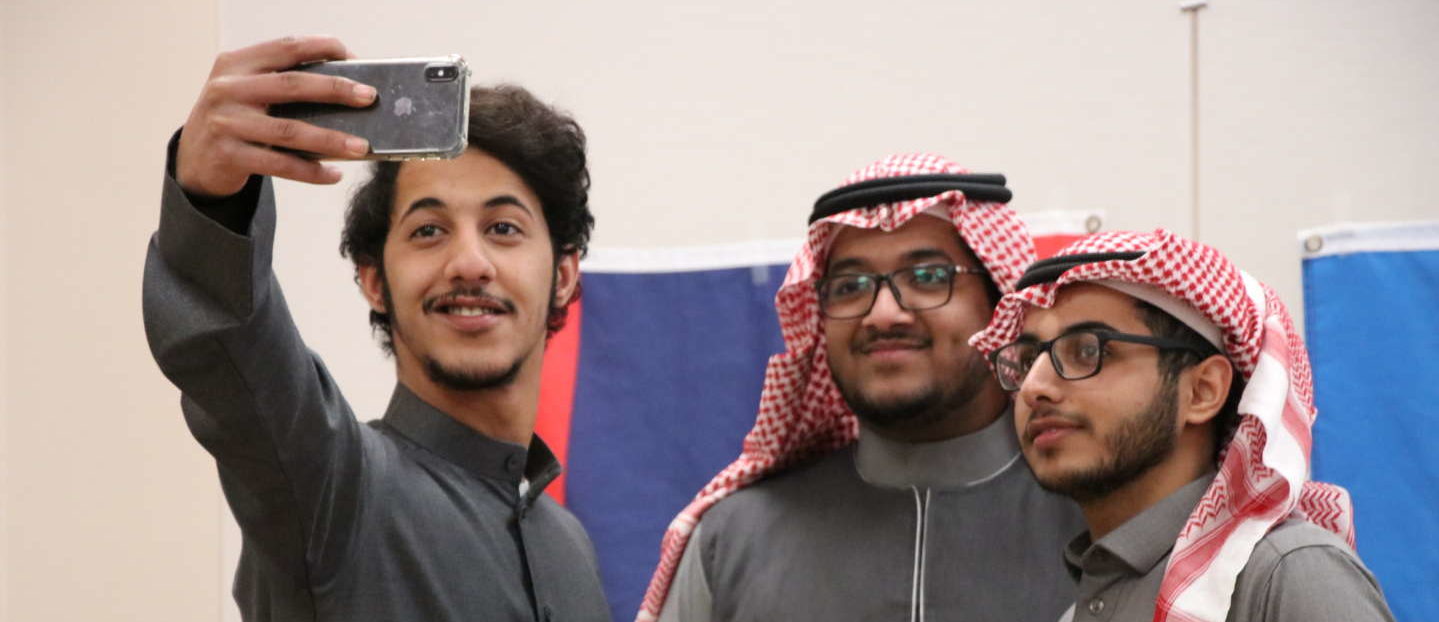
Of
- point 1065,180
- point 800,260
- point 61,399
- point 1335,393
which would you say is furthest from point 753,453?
point 61,399

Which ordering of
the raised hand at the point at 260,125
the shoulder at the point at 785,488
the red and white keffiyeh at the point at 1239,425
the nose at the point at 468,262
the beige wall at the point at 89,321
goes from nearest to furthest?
the raised hand at the point at 260,125
the red and white keffiyeh at the point at 1239,425
the nose at the point at 468,262
the shoulder at the point at 785,488
the beige wall at the point at 89,321

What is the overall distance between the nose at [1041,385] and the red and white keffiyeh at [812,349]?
37 centimetres

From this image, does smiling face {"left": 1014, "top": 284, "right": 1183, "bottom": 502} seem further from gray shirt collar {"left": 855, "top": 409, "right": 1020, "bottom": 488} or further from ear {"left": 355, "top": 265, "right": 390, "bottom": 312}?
ear {"left": 355, "top": 265, "right": 390, "bottom": 312}

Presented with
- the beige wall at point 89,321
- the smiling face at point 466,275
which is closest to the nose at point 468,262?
the smiling face at point 466,275

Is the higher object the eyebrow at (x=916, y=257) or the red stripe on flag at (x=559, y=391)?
the eyebrow at (x=916, y=257)

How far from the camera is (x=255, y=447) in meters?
1.59

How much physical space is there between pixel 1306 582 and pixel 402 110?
1.14 m

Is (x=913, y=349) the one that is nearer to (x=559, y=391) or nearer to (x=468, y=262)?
(x=468, y=262)

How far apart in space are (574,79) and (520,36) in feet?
0.56

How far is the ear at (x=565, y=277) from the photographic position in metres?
2.43

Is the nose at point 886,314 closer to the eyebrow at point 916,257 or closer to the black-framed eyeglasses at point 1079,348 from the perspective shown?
the eyebrow at point 916,257

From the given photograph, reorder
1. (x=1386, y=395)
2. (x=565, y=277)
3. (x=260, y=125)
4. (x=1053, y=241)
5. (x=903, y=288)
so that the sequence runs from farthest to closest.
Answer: (x=1053, y=241), (x=1386, y=395), (x=565, y=277), (x=903, y=288), (x=260, y=125)

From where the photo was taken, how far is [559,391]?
326cm

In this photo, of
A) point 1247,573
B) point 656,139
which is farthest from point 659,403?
point 1247,573
